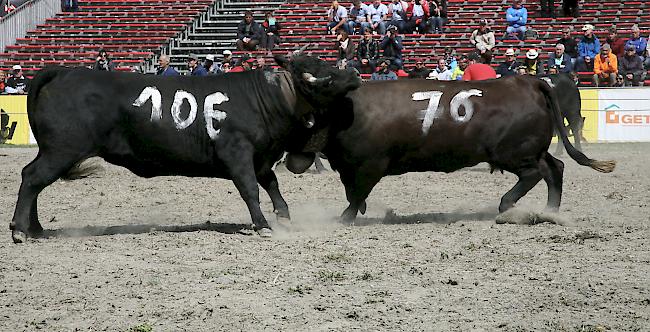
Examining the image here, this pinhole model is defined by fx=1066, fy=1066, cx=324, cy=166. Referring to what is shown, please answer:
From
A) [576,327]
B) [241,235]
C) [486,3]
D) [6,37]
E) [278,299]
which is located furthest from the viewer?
[6,37]

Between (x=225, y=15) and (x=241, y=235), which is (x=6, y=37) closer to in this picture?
(x=225, y=15)

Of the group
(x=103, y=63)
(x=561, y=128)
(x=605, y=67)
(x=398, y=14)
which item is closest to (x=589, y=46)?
(x=605, y=67)

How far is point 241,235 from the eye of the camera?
888cm

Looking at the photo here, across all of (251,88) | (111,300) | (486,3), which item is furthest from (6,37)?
(111,300)

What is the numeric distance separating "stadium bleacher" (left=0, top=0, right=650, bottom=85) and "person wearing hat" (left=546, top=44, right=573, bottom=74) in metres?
2.01

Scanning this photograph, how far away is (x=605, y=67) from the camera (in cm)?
2172

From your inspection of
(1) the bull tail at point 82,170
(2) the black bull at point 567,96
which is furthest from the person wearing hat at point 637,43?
(1) the bull tail at point 82,170

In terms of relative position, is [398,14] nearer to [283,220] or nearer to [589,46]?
[589,46]

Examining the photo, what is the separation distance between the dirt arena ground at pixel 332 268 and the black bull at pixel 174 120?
0.55 m

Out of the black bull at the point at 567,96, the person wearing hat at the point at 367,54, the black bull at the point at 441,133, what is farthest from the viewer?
the person wearing hat at the point at 367,54

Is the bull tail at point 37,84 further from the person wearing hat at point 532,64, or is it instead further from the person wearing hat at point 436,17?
the person wearing hat at point 436,17

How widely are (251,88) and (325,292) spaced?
9.94 feet

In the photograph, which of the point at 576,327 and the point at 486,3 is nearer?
the point at 576,327

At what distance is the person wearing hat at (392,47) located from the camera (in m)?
23.5
